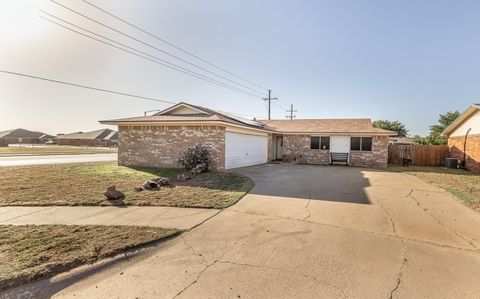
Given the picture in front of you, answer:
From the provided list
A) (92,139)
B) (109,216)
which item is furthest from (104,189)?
(92,139)

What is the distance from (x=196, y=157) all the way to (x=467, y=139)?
56.3 ft

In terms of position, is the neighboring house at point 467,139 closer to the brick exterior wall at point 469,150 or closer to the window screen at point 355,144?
the brick exterior wall at point 469,150

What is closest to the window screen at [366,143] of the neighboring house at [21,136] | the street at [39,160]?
the street at [39,160]

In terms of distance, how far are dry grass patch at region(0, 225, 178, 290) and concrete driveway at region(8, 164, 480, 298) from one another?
1.03ft

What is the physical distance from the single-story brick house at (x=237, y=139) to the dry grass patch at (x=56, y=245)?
822 cm

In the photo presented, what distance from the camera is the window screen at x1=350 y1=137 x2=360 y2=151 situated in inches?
720

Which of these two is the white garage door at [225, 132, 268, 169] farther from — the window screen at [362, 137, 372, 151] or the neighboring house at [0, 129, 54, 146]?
the neighboring house at [0, 129, 54, 146]

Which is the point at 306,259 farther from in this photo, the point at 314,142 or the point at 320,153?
the point at 314,142

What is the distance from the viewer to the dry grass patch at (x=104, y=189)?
6.86m

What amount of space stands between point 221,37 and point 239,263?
13945mm

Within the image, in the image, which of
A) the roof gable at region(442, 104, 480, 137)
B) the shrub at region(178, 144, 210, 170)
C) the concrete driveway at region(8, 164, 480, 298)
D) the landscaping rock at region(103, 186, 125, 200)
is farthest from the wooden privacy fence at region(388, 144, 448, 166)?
the landscaping rock at region(103, 186, 125, 200)

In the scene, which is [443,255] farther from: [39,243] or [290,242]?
[39,243]

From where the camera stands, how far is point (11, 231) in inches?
184

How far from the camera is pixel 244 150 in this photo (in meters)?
15.4
